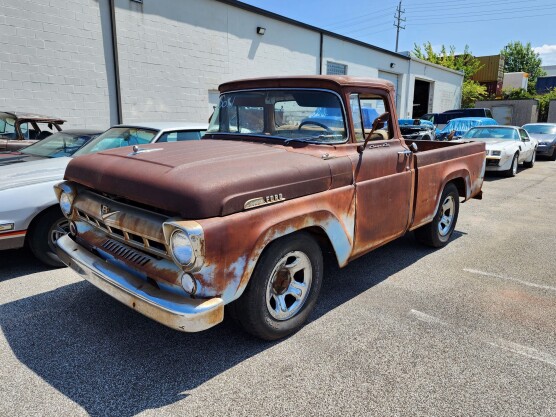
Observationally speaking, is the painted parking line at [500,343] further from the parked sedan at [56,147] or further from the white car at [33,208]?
the parked sedan at [56,147]

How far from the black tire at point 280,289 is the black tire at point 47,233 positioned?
252cm

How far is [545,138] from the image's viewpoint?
16266 millimetres

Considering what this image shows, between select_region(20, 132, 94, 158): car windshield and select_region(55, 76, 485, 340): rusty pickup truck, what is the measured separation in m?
2.39

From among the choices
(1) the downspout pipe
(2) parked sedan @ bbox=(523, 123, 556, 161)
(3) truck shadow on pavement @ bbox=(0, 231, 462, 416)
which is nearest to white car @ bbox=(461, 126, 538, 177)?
(2) parked sedan @ bbox=(523, 123, 556, 161)

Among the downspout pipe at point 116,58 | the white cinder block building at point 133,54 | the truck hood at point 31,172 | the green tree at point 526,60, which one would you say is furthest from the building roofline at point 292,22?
the green tree at point 526,60

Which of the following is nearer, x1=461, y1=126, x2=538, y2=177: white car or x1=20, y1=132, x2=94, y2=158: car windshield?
x1=20, y1=132, x2=94, y2=158: car windshield

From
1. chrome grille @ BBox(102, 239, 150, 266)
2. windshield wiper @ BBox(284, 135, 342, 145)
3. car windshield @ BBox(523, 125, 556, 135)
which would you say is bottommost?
chrome grille @ BBox(102, 239, 150, 266)

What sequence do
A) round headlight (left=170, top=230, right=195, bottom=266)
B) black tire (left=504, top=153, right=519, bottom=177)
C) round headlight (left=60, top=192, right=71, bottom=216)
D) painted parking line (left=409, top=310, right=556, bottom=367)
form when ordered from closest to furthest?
1. round headlight (left=170, top=230, right=195, bottom=266)
2. painted parking line (left=409, top=310, right=556, bottom=367)
3. round headlight (left=60, top=192, right=71, bottom=216)
4. black tire (left=504, top=153, right=519, bottom=177)

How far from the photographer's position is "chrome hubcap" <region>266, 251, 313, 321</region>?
306cm

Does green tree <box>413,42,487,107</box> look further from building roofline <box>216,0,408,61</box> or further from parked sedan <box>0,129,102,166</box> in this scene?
parked sedan <box>0,129,102,166</box>

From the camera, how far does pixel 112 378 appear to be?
2680mm

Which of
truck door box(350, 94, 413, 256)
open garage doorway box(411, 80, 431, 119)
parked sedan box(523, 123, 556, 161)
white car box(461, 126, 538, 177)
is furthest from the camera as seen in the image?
open garage doorway box(411, 80, 431, 119)

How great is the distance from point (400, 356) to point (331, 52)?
659 inches

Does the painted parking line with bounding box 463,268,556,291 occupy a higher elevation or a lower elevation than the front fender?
lower
